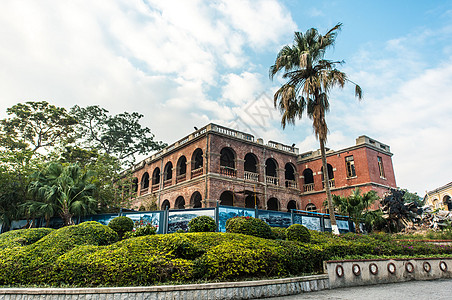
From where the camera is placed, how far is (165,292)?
580 centimetres

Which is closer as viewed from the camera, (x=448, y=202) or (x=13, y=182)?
(x=13, y=182)

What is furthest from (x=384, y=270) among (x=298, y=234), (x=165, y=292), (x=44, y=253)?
(x=44, y=253)

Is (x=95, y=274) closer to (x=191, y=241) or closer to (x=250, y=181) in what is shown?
(x=191, y=241)

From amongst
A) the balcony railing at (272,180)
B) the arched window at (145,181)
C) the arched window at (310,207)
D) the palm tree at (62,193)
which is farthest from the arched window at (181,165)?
the arched window at (310,207)

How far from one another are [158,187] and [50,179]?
13.2 metres

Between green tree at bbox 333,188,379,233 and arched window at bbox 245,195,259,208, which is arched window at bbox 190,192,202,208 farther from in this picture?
green tree at bbox 333,188,379,233

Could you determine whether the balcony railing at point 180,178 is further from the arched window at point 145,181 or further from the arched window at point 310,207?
the arched window at point 310,207

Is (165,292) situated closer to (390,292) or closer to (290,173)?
(390,292)

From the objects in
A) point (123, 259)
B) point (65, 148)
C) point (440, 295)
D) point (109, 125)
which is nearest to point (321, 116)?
point (440, 295)

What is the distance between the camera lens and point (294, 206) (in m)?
28.6

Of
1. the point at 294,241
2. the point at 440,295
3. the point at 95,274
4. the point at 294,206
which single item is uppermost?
the point at 294,206

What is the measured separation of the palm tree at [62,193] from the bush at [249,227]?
9.58 metres

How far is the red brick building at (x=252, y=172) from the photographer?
23.1m

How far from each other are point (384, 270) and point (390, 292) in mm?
1819
